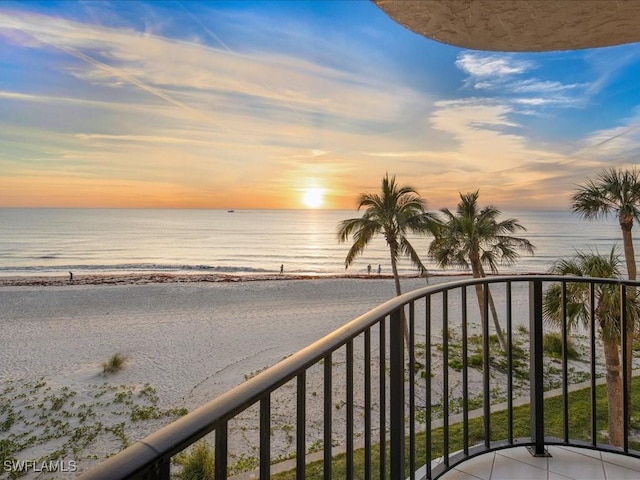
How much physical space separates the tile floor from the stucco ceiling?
1950 mm

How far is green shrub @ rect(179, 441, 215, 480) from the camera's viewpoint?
5.02 m

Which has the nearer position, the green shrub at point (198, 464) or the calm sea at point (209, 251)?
the green shrub at point (198, 464)

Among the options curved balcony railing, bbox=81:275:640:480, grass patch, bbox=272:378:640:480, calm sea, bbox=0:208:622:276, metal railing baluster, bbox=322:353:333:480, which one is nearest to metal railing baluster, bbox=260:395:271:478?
curved balcony railing, bbox=81:275:640:480

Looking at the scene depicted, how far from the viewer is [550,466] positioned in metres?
1.87

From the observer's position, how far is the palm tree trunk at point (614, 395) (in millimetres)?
6496

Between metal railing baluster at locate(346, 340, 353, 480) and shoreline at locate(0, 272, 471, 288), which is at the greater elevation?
metal railing baluster at locate(346, 340, 353, 480)

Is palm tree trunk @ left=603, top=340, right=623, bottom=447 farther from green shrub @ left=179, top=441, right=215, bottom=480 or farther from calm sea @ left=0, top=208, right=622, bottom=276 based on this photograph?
calm sea @ left=0, top=208, right=622, bottom=276

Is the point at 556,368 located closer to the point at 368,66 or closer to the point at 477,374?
the point at 477,374

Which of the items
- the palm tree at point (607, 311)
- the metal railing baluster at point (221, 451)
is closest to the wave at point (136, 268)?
the palm tree at point (607, 311)

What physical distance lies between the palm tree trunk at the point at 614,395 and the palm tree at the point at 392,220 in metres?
5.44

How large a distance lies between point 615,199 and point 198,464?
31.0 feet

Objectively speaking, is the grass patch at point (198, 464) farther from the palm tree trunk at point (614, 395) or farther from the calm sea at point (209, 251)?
the calm sea at point (209, 251)

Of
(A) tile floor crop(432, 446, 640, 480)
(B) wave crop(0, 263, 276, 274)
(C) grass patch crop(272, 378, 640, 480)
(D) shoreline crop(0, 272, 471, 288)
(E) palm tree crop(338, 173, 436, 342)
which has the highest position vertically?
(E) palm tree crop(338, 173, 436, 342)

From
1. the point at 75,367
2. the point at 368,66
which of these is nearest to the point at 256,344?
the point at 75,367
